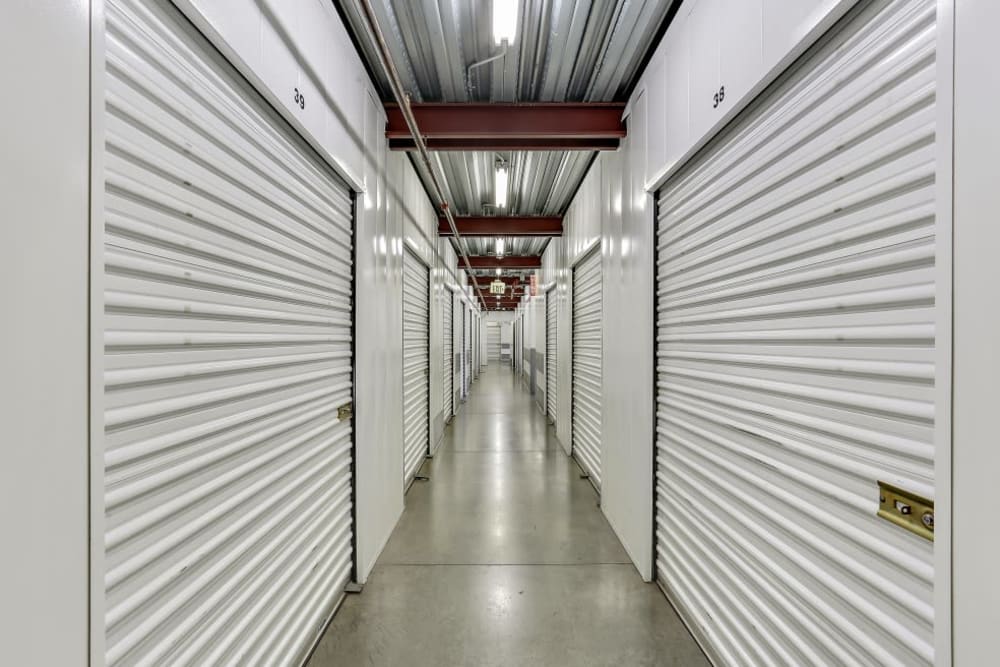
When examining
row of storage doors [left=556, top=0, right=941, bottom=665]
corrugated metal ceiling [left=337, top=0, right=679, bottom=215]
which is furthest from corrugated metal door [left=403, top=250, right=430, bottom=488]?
row of storage doors [left=556, top=0, right=941, bottom=665]

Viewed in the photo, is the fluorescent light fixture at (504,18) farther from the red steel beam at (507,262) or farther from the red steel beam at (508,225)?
the red steel beam at (507,262)

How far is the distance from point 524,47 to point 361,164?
51.1 inches

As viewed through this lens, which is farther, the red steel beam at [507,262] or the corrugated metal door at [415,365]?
the red steel beam at [507,262]

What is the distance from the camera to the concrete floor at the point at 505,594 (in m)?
2.05

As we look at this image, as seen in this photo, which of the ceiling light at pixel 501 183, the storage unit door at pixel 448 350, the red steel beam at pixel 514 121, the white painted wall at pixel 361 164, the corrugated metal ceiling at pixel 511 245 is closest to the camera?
the white painted wall at pixel 361 164

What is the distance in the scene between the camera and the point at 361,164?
8.44 feet

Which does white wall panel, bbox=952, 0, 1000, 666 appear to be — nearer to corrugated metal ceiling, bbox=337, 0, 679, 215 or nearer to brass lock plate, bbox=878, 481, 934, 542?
brass lock plate, bbox=878, 481, 934, 542

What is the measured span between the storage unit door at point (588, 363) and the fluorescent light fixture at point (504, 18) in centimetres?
246

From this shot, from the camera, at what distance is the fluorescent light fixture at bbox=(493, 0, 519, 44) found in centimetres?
190

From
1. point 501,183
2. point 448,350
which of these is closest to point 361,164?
point 501,183

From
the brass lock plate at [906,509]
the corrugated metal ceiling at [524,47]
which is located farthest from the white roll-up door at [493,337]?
the brass lock plate at [906,509]

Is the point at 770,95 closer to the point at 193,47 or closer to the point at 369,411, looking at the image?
the point at 193,47

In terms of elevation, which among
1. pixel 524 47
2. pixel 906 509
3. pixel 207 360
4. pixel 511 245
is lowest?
pixel 906 509

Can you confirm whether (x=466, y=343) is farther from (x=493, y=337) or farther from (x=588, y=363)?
(x=493, y=337)
